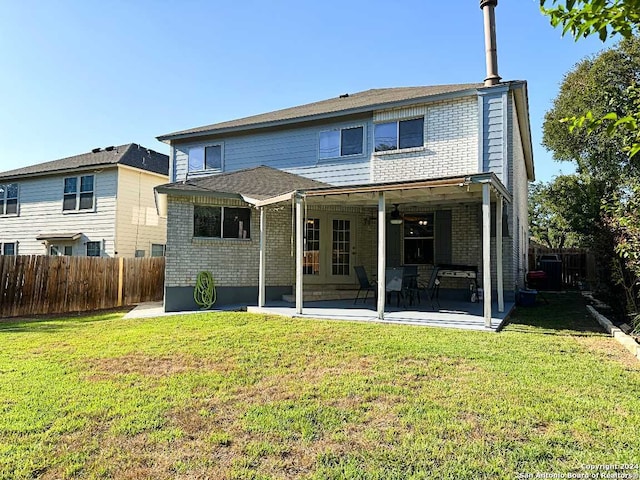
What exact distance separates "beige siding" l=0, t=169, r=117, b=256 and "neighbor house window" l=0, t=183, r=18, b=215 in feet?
0.97

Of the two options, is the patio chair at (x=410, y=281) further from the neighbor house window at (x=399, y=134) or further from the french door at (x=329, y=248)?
the neighbor house window at (x=399, y=134)

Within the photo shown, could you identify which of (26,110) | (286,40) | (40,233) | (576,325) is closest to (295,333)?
(576,325)

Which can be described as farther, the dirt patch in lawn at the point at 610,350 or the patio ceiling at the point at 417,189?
the patio ceiling at the point at 417,189

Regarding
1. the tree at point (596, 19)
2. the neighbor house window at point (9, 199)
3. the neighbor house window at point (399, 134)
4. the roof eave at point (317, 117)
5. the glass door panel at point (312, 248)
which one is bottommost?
the glass door panel at point (312, 248)

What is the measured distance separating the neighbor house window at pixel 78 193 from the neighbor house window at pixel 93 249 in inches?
63.0

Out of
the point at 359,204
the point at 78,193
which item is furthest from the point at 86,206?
the point at 359,204

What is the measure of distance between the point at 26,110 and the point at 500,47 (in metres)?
15.7

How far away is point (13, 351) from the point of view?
19.7ft

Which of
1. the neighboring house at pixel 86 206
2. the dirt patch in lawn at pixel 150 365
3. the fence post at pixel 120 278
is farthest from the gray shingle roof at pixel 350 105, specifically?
the dirt patch in lawn at pixel 150 365

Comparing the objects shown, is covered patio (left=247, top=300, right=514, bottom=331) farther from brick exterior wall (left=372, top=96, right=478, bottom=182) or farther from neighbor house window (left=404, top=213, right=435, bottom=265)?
brick exterior wall (left=372, top=96, right=478, bottom=182)

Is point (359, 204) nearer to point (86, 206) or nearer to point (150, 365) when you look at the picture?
point (150, 365)

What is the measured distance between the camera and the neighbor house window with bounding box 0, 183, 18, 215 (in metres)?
19.7

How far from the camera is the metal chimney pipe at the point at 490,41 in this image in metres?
10.9

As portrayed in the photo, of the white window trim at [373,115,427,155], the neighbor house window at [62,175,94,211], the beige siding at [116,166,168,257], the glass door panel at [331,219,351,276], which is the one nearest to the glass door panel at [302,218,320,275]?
the glass door panel at [331,219,351,276]
